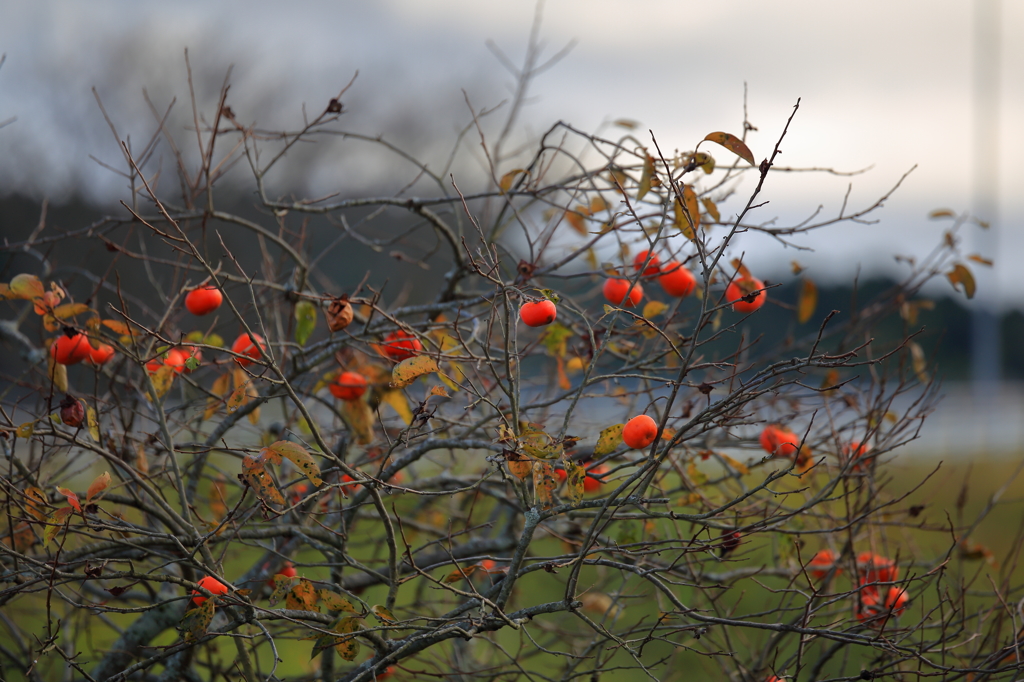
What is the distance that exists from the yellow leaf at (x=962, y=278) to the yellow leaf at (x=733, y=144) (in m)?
1.51

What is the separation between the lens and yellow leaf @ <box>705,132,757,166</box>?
1.72 m

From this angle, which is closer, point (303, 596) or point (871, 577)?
point (303, 596)

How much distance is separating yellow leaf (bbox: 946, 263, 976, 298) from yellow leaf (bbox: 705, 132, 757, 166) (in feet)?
4.95

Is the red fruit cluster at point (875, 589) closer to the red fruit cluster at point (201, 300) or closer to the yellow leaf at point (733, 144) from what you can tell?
the yellow leaf at point (733, 144)

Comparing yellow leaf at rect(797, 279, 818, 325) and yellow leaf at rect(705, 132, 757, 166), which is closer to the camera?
yellow leaf at rect(705, 132, 757, 166)

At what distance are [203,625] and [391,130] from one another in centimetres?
2634

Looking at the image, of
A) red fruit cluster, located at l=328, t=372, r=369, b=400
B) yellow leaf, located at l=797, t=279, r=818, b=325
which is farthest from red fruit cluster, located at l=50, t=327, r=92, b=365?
yellow leaf, located at l=797, t=279, r=818, b=325

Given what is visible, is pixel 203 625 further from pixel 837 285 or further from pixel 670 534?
pixel 837 285

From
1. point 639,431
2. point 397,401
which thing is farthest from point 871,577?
point 397,401

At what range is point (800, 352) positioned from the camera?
156 inches

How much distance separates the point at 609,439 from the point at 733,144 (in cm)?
79

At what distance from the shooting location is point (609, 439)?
1.78 meters

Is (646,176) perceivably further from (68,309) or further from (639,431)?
(68,309)

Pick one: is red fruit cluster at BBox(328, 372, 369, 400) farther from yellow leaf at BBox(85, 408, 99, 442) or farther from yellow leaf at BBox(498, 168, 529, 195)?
yellow leaf at BBox(498, 168, 529, 195)
